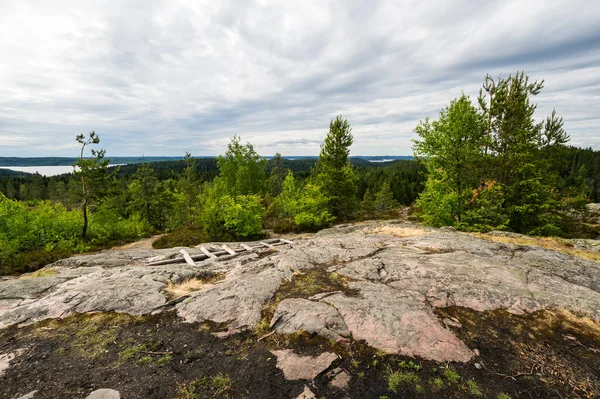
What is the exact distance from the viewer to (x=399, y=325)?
5.58 metres

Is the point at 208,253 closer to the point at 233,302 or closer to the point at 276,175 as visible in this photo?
the point at 233,302

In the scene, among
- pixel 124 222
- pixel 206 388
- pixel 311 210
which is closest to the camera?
pixel 206 388

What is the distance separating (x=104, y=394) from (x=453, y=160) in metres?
22.3

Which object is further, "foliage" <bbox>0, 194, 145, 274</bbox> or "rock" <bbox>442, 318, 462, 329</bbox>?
"foliage" <bbox>0, 194, 145, 274</bbox>

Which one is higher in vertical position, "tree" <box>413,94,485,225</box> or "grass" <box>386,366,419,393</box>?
"tree" <box>413,94,485,225</box>

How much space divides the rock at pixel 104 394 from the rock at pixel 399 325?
445 cm

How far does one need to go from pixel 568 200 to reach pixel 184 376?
25.6m

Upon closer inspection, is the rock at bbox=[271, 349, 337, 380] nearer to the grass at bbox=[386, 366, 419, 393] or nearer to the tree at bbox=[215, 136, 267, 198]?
the grass at bbox=[386, 366, 419, 393]

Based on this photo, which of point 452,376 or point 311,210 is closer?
point 452,376

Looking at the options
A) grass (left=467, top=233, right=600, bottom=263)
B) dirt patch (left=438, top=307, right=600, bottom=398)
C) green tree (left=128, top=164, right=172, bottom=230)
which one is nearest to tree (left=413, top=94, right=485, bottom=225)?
grass (left=467, top=233, right=600, bottom=263)

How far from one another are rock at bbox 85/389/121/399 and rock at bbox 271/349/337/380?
8.85 feet

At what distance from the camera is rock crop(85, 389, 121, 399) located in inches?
161

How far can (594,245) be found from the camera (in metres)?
13.0

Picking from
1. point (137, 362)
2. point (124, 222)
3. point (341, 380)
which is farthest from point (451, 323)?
point (124, 222)
